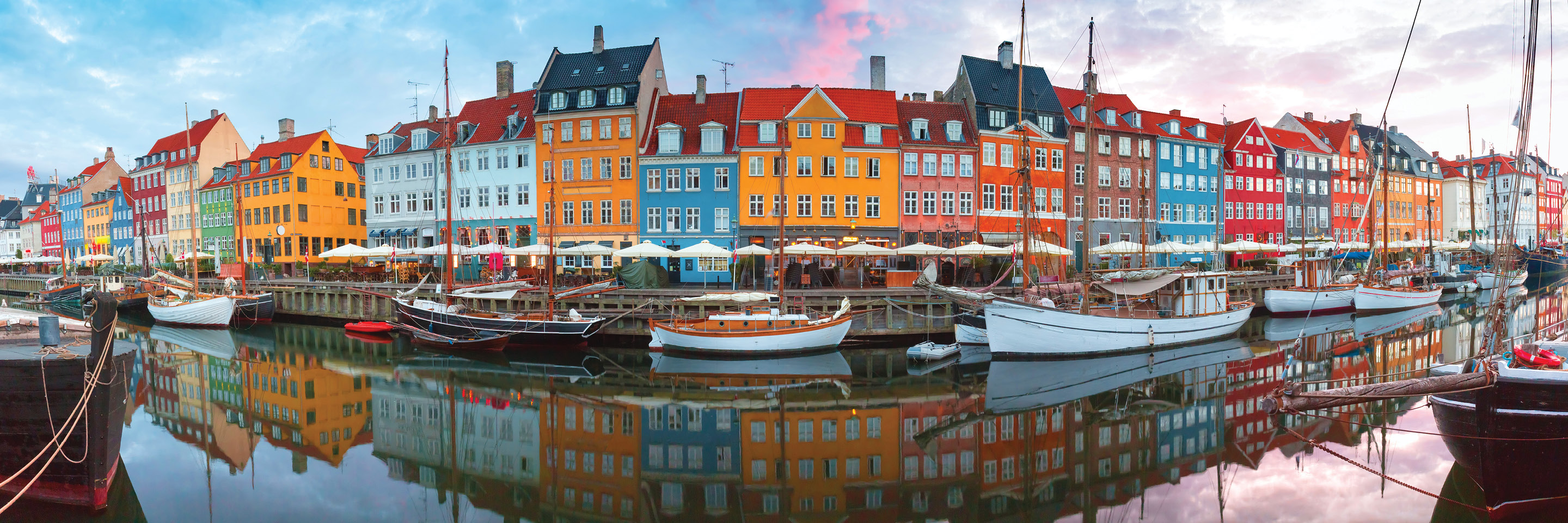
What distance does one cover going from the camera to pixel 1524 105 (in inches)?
400

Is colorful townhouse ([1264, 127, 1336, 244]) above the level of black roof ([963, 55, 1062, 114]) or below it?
below

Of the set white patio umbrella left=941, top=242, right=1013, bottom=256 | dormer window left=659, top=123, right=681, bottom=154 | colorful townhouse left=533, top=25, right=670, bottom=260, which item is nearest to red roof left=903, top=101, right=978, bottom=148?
dormer window left=659, top=123, right=681, bottom=154

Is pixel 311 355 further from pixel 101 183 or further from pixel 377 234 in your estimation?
pixel 101 183

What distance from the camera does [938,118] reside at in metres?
42.4

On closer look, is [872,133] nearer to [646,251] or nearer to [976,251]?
[976,251]

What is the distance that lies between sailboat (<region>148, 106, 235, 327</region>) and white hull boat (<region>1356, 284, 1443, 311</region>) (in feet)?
175

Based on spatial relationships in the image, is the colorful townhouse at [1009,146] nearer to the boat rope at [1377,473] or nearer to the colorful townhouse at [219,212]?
the boat rope at [1377,473]

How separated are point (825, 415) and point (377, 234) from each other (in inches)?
1585

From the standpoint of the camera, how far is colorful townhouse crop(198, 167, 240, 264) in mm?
55844

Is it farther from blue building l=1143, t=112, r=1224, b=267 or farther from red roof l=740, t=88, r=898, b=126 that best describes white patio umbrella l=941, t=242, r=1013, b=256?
blue building l=1143, t=112, r=1224, b=267

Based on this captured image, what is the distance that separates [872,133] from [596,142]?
49.3 feet

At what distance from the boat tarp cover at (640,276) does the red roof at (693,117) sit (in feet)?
32.4

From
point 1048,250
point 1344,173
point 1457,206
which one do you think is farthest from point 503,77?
point 1457,206

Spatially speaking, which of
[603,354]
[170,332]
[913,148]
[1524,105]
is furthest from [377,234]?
[1524,105]
